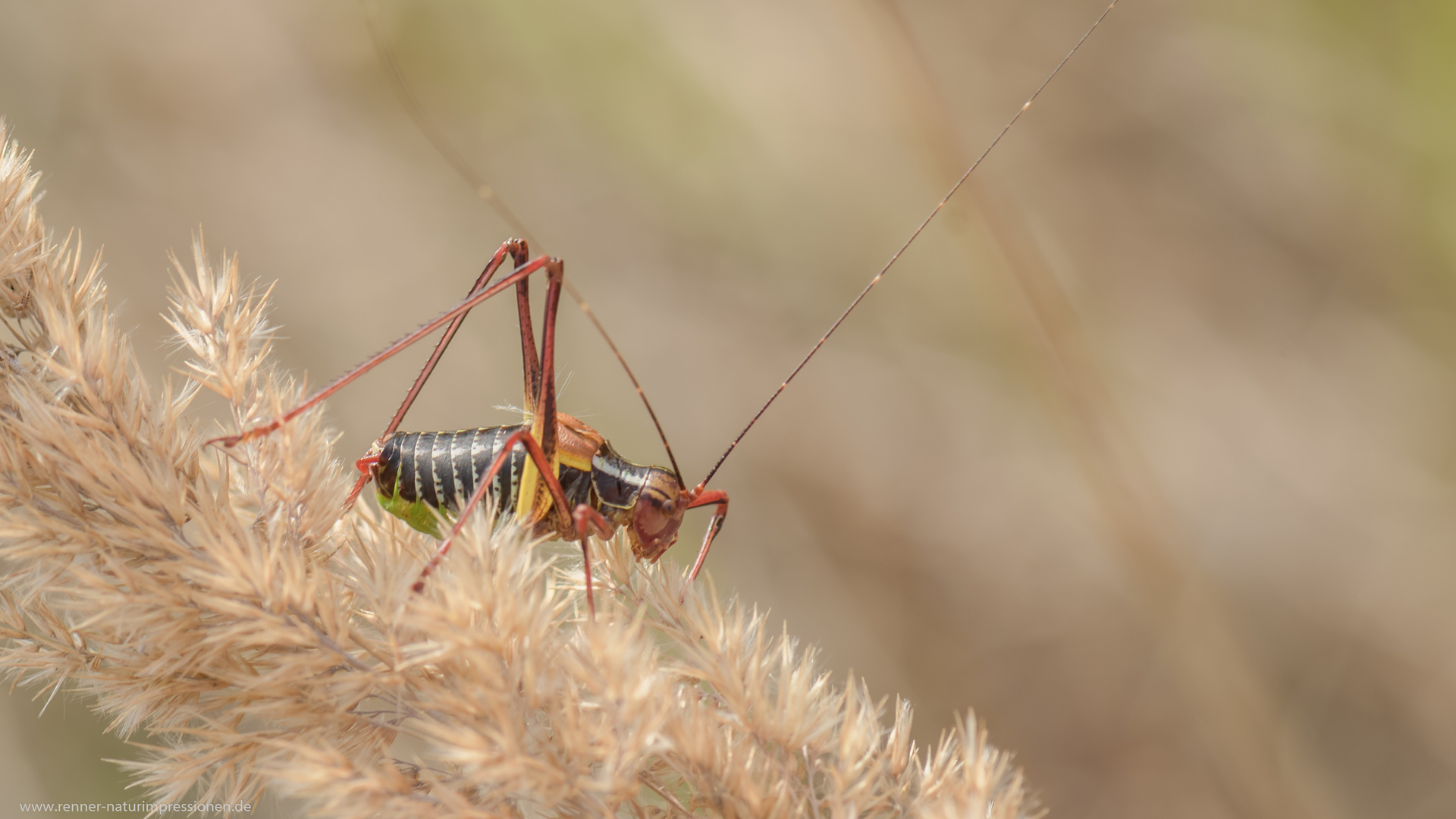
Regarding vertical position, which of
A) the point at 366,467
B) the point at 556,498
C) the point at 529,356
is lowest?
the point at 366,467

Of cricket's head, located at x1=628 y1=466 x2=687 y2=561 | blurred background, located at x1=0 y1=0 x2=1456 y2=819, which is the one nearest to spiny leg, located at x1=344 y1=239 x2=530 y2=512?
cricket's head, located at x1=628 y1=466 x2=687 y2=561

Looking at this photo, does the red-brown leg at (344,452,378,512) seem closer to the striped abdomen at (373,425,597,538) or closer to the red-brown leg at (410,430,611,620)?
the striped abdomen at (373,425,597,538)

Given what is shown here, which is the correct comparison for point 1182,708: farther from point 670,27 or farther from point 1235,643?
point 670,27

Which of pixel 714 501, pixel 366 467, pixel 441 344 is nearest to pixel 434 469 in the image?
pixel 366 467

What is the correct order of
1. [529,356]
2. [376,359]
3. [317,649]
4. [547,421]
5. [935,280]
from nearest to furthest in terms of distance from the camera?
1. [317,649]
2. [376,359]
3. [547,421]
4. [529,356]
5. [935,280]

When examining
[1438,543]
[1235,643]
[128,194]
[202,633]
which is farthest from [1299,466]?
[128,194]

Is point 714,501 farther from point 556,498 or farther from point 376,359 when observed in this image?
point 376,359

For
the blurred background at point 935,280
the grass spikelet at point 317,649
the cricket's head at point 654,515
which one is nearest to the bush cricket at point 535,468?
the cricket's head at point 654,515
